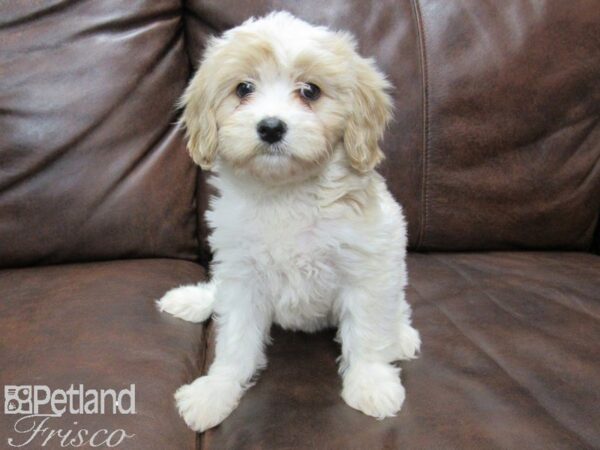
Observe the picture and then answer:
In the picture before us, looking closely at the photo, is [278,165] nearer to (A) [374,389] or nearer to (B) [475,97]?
(A) [374,389]

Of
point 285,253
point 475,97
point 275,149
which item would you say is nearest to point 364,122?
point 275,149

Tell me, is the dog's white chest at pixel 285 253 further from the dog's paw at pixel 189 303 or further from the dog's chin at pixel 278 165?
the dog's paw at pixel 189 303

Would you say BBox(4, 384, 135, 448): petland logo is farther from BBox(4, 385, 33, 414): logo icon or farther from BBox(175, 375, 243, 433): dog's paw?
BBox(175, 375, 243, 433): dog's paw

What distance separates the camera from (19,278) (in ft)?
5.34

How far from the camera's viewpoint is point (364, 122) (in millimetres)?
1268

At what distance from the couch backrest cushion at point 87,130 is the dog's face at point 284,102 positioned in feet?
1.74

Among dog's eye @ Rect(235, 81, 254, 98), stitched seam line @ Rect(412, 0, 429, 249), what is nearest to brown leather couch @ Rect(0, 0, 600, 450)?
stitched seam line @ Rect(412, 0, 429, 249)

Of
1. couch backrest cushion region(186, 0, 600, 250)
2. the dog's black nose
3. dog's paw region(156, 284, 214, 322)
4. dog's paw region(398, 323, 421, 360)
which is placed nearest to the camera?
the dog's black nose

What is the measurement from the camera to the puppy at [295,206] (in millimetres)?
1180

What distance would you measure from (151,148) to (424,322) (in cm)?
103

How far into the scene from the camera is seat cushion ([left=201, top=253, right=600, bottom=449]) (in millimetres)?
1077

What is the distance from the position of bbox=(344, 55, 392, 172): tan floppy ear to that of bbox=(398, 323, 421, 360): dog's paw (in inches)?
16.7

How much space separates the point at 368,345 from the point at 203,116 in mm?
661

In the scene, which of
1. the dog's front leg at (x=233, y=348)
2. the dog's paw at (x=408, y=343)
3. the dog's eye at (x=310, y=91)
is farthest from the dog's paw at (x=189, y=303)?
the dog's eye at (x=310, y=91)
